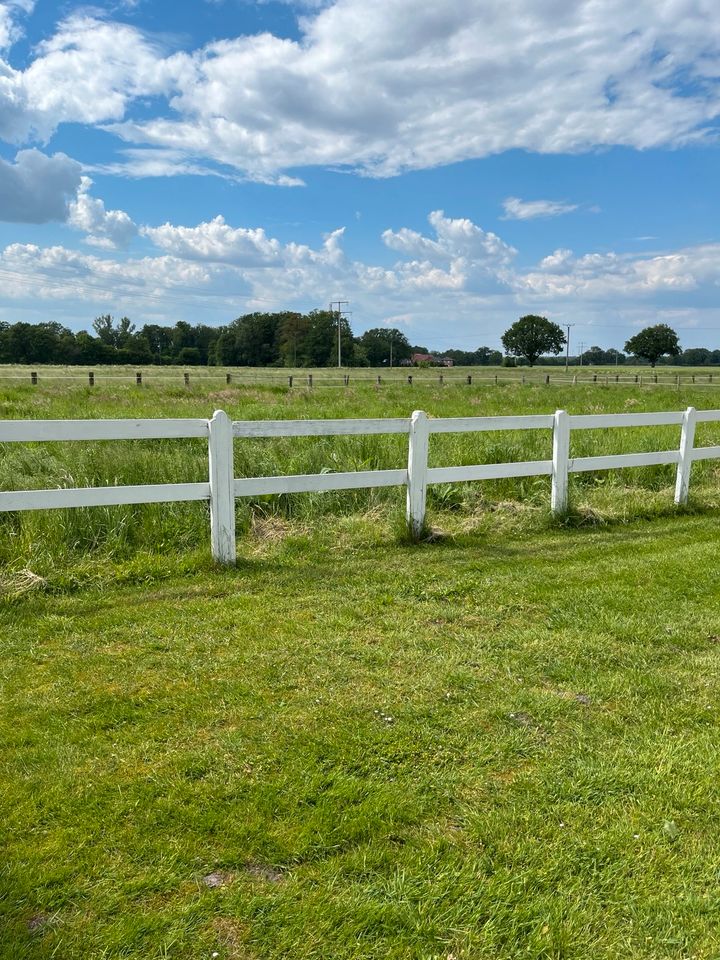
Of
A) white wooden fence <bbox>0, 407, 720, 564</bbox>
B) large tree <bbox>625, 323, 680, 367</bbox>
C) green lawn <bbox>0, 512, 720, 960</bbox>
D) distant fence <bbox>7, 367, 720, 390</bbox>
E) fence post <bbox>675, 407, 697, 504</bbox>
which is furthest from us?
large tree <bbox>625, 323, 680, 367</bbox>

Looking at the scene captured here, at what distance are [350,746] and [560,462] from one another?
5276 millimetres

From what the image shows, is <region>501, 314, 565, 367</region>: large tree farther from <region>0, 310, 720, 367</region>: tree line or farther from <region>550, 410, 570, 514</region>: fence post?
<region>550, 410, 570, 514</region>: fence post

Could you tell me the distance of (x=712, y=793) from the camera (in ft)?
9.49

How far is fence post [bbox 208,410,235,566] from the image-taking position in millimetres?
5664

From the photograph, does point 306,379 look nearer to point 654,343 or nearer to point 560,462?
point 560,462

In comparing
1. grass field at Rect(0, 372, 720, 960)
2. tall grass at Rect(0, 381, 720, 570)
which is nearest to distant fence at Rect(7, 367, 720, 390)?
tall grass at Rect(0, 381, 720, 570)

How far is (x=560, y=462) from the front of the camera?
766cm

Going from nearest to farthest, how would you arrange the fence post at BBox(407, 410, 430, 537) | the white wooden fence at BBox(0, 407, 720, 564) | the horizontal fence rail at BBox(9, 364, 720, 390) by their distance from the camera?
1. the white wooden fence at BBox(0, 407, 720, 564)
2. the fence post at BBox(407, 410, 430, 537)
3. the horizontal fence rail at BBox(9, 364, 720, 390)

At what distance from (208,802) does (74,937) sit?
0.70m

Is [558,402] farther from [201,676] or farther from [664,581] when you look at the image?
[201,676]

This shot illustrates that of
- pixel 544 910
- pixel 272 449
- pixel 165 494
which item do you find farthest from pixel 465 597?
pixel 272 449

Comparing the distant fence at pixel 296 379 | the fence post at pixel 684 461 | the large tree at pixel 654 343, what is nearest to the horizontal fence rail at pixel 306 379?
the distant fence at pixel 296 379

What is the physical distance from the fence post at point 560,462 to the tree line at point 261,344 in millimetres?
92204

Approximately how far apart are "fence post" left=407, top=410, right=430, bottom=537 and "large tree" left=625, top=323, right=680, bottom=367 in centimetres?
11865
